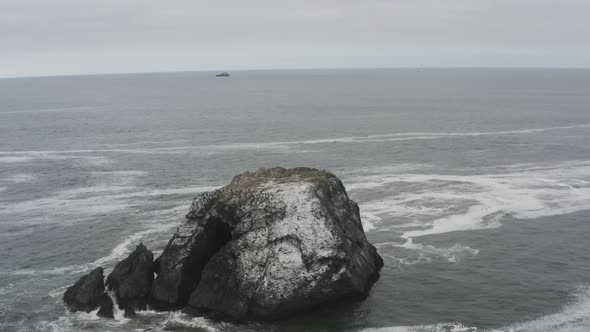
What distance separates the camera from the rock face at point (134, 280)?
41.1 m

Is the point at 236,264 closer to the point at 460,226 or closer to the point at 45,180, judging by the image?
the point at 460,226

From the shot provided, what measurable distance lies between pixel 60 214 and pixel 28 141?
211 feet

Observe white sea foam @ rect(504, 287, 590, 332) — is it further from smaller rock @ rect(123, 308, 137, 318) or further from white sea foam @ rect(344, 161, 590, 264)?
smaller rock @ rect(123, 308, 137, 318)

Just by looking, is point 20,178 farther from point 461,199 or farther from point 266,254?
point 461,199

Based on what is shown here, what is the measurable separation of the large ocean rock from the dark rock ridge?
0.23ft

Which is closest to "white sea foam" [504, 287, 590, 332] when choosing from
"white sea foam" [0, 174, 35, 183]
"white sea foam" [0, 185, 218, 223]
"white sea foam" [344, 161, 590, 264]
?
"white sea foam" [344, 161, 590, 264]

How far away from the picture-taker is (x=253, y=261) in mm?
39344

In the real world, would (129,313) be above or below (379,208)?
below

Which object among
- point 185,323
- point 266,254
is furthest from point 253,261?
point 185,323

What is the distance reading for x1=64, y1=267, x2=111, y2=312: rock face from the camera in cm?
4016

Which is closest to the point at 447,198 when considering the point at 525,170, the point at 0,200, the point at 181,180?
the point at 525,170

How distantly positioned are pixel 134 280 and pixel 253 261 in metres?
9.57

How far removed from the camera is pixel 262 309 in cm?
3781

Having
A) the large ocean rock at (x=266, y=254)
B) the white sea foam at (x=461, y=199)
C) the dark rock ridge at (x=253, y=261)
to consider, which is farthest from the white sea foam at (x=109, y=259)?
the white sea foam at (x=461, y=199)
